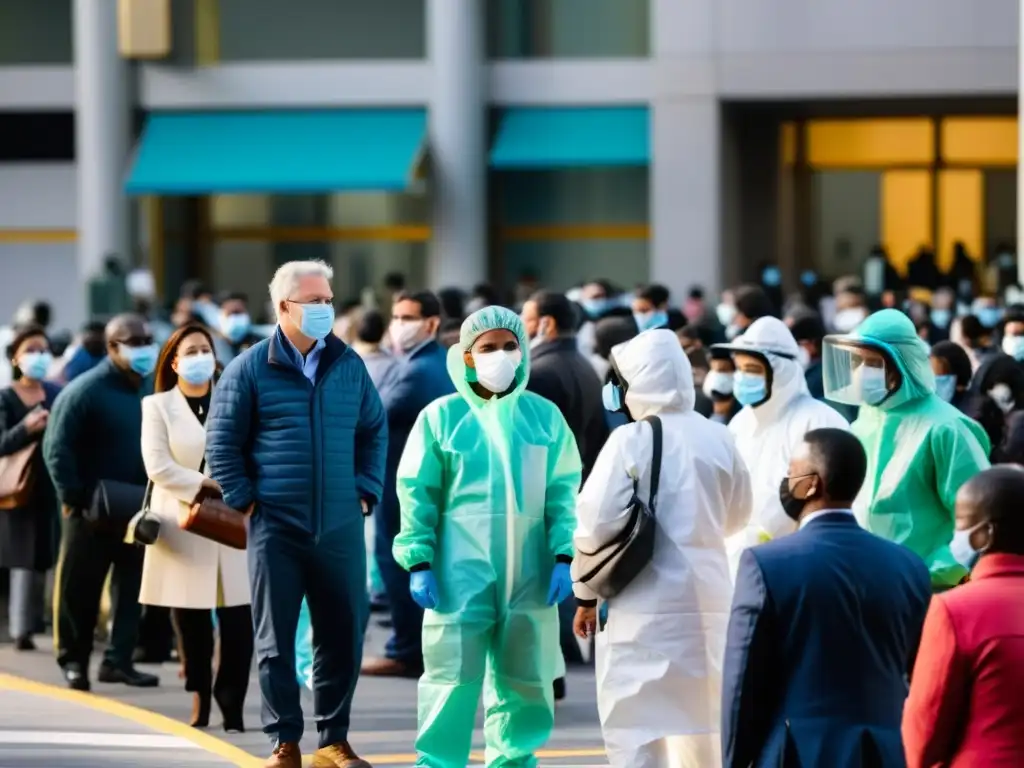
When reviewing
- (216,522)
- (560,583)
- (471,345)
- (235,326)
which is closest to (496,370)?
(471,345)

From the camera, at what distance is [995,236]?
34.2m

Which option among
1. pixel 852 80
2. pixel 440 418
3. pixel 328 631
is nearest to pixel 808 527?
pixel 440 418

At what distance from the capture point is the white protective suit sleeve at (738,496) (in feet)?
25.6

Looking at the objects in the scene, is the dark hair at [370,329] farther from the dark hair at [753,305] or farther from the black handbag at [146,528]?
the black handbag at [146,528]

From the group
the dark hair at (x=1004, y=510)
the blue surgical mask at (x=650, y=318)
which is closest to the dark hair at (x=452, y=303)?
the blue surgical mask at (x=650, y=318)

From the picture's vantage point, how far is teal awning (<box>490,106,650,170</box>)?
2862 cm

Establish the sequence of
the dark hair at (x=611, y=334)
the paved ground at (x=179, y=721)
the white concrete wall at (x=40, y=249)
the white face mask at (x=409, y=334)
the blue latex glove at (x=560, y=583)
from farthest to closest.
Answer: the white concrete wall at (x=40, y=249) → the dark hair at (x=611, y=334) → the white face mask at (x=409, y=334) → the paved ground at (x=179, y=721) → the blue latex glove at (x=560, y=583)

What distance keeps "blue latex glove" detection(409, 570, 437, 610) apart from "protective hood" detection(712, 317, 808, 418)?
63.8 inches

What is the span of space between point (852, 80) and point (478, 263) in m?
5.38

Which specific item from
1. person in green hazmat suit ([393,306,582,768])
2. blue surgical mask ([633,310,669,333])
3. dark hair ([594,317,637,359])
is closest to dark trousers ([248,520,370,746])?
person in green hazmat suit ([393,306,582,768])

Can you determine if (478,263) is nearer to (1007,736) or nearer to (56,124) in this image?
(56,124)

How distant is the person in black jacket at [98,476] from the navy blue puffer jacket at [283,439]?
8.39ft

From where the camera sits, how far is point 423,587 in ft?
27.9

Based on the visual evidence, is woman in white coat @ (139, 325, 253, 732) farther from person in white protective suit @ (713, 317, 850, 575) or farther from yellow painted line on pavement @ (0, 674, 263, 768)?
person in white protective suit @ (713, 317, 850, 575)
